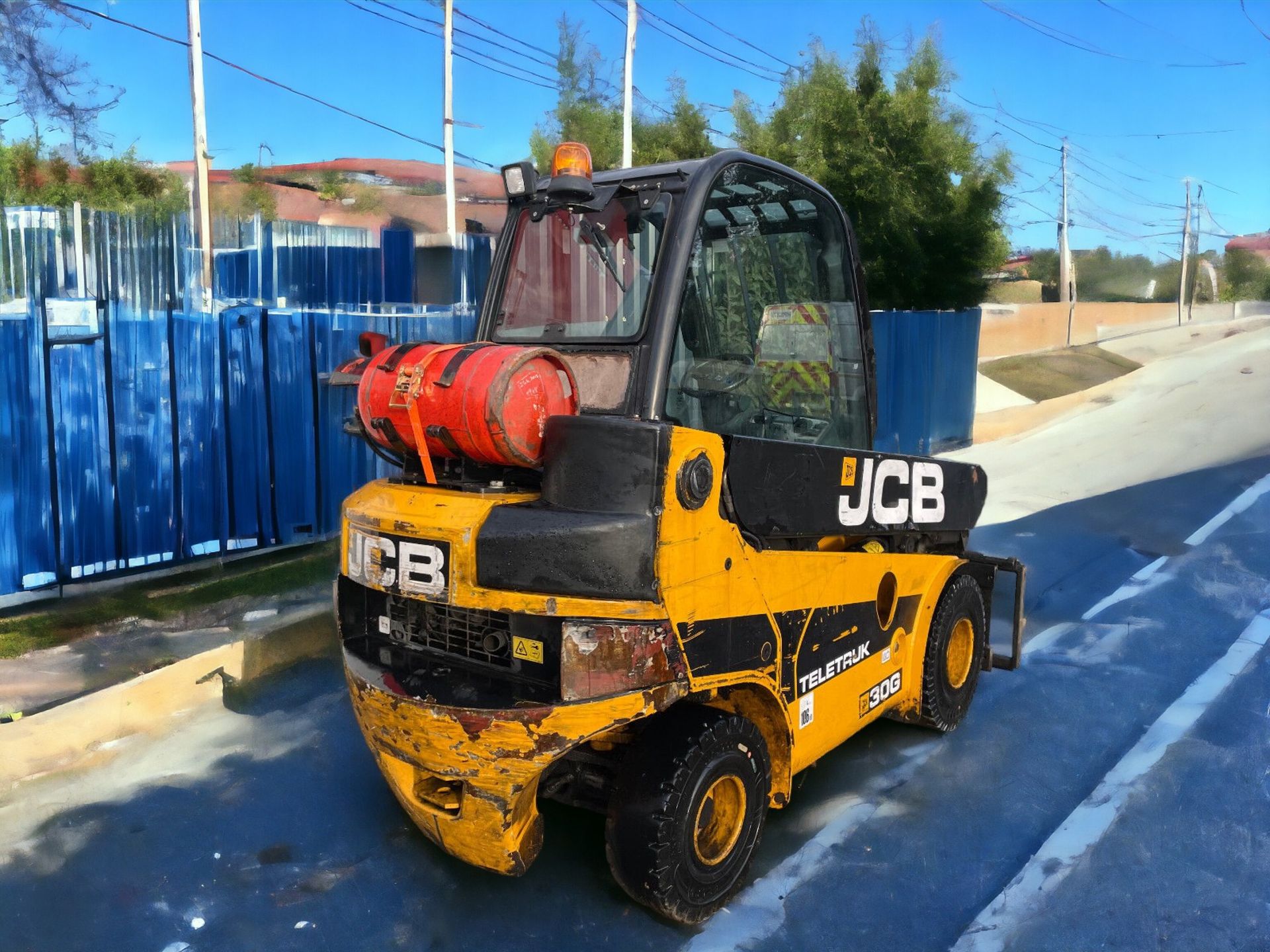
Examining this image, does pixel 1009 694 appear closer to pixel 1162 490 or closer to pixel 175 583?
pixel 175 583

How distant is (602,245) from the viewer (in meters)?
3.76

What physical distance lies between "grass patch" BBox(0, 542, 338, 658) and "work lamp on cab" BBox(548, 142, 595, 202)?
419 centimetres

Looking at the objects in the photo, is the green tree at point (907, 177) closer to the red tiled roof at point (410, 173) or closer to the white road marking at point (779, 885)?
the white road marking at point (779, 885)

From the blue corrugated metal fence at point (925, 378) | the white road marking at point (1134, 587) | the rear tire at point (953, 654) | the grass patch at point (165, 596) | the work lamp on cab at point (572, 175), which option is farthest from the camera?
the blue corrugated metal fence at point (925, 378)

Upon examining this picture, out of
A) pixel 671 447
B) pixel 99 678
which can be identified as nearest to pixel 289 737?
pixel 99 678

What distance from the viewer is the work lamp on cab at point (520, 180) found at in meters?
3.88

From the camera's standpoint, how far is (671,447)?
303cm

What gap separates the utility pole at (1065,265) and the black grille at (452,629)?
3088 cm

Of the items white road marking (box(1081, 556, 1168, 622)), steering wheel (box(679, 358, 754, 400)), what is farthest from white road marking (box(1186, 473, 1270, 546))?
steering wheel (box(679, 358, 754, 400))

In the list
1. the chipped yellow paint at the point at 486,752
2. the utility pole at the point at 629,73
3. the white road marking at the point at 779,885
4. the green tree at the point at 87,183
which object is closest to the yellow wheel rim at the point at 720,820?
the white road marking at the point at 779,885

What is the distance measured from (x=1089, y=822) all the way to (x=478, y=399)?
10.4ft

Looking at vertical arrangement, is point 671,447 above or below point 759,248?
below

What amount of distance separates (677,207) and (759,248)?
64cm

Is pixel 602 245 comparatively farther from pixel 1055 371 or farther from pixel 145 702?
pixel 1055 371
